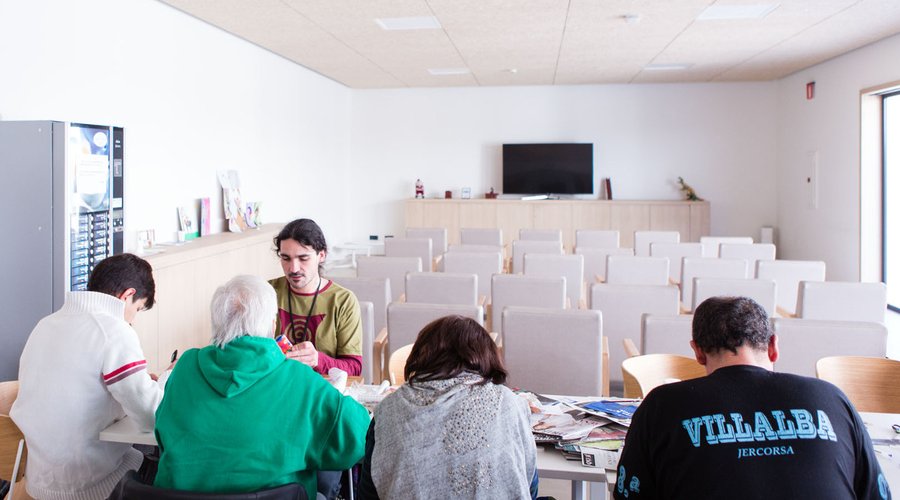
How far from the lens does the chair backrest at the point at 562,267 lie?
609 centimetres

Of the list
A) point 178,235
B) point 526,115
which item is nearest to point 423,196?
point 526,115

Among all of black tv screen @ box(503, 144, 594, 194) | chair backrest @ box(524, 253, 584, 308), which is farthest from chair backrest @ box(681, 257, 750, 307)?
black tv screen @ box(503, 144, 594, 194)

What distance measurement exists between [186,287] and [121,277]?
314cm

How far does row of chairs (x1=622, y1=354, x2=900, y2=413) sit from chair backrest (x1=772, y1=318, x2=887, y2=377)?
0.82 feet

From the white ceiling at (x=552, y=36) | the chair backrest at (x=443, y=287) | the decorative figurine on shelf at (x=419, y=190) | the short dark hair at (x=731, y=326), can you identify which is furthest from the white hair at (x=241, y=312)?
the decorative figurine on shelf at (x=419, y=190)

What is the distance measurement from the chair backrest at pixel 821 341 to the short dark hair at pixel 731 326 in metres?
1.77

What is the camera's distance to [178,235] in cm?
664

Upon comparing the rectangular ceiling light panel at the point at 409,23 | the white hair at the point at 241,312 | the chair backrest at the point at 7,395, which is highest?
the rectangular ceiling light panel at the point at 409,23

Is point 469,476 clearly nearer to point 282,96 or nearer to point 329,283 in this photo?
point 329,283

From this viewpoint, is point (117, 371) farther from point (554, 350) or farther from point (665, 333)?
point (665, 333)

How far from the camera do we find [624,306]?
15.5ft

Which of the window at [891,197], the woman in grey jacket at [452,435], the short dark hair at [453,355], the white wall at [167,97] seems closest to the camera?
the woman in grey jacket at [452,435]

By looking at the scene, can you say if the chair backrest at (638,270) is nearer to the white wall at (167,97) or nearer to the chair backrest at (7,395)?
the white wall at (167,97)

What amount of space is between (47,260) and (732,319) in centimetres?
357
